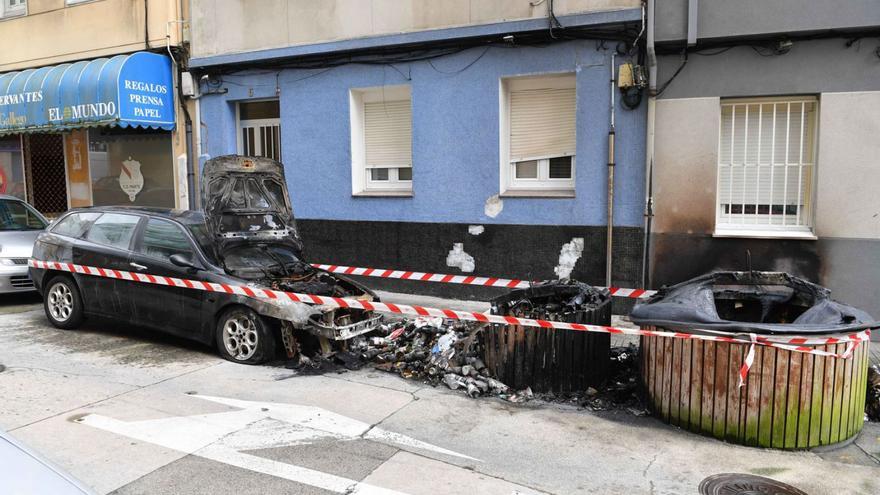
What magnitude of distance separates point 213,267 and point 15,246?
500 centimetres

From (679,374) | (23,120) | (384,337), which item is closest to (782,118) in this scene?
(679,374)

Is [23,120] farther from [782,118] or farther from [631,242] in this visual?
A: [782,118]

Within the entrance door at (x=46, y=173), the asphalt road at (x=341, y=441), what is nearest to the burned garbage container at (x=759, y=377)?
the asphalt road at (x=341, y=441)

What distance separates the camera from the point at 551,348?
6035mm

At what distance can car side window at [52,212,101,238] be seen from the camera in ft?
27.8

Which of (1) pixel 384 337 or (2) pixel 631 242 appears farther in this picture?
(2) pixel 631 242

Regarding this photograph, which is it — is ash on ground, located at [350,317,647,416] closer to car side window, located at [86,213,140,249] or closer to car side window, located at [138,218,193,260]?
car side window, located at [138,218,193,260]

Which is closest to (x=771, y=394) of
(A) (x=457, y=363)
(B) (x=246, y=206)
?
(A) (x=457, y=363)

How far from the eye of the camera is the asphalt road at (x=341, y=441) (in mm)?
4441

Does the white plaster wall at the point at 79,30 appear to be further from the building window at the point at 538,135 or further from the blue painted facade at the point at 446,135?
the building window at the point at 538,135

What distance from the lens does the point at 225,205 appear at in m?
7.74

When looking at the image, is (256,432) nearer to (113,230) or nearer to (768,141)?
(113,230)

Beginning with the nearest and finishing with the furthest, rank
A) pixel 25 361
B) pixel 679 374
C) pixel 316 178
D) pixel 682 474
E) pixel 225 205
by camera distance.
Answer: pixel 682 474 < pixel 679 374 < pixel 25 361 < pixel 225 205 < pixel 316 178

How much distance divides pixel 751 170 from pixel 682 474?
5.35m
